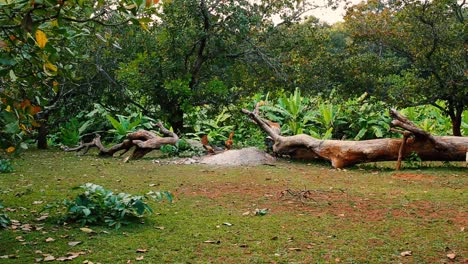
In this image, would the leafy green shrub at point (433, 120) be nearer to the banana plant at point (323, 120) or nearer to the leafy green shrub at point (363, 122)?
the leafy green shrub at point (363, 122)

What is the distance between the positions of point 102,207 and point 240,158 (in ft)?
18.1

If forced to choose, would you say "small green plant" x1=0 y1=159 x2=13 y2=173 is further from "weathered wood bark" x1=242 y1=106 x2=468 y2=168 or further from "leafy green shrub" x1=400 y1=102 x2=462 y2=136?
"leafy green shrub" x1=400 y1=102 x2=462 y2=136

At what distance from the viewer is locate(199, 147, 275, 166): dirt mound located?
1010 centimetres

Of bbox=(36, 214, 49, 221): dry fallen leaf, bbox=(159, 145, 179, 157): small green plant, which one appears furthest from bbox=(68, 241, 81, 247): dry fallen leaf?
bbox=(159, 145, 179, 157): small green plant

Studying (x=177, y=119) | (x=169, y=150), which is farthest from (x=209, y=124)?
(x=169, y=150)

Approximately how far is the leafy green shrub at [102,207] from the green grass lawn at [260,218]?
0.43ft

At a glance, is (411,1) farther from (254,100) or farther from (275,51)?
(254,100)

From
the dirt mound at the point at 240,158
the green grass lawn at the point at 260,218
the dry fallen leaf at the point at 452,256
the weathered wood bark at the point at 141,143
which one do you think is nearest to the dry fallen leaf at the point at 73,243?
the green grass lawn at the point at 260,218

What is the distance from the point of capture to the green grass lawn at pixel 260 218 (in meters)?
4.09

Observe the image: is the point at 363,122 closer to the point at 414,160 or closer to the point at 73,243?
the point at 414,160

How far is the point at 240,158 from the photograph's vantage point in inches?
404

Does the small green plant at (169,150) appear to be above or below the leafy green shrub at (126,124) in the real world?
below

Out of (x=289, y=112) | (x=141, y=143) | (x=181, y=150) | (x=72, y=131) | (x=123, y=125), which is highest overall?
(x=289, y=112)

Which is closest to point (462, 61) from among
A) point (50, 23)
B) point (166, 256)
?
point (166, 256)
